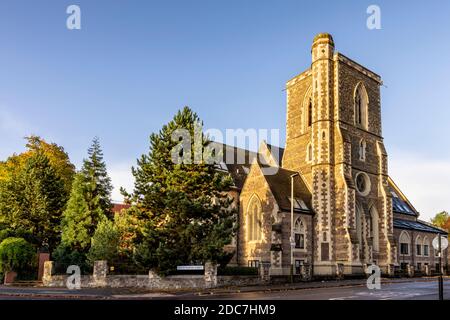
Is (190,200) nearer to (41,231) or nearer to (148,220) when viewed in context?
(148,220)

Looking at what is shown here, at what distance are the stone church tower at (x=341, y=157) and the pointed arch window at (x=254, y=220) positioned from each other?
5632 millimetres

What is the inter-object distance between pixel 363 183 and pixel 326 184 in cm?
571

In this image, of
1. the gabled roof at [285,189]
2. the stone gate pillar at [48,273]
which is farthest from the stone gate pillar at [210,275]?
the stone gate pillar at [48,273]

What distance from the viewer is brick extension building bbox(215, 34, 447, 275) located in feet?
129

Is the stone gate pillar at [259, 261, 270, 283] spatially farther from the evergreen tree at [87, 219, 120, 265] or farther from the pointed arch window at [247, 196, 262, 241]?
the evergreen tree at [87, 219, 120, 265]

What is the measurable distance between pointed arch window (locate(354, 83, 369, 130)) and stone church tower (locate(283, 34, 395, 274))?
0.03 feet

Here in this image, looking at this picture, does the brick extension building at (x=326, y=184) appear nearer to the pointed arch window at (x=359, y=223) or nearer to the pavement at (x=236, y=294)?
the pointed arch window at (x=359, y=223)

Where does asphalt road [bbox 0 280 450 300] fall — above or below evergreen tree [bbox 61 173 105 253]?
below

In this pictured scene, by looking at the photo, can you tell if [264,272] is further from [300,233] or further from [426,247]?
[426,247]

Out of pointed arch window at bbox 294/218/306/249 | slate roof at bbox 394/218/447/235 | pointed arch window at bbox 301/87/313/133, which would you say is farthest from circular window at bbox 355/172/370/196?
slate roof at bbox 394/218/447/235

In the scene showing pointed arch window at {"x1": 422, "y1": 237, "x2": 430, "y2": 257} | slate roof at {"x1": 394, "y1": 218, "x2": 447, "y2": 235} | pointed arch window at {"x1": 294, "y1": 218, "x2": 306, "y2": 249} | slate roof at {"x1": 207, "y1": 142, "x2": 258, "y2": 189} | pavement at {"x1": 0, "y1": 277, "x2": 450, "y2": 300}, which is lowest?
pavement at {"x1": 0, "y1": 277, "x2": 450, "y2": 300}

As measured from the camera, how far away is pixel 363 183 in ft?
147

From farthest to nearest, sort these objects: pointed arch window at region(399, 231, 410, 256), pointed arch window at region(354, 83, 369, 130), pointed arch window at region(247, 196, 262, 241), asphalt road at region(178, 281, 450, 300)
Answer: pointed arch window at region(399, 231, 410, 256), pointed arch window at region(354, 83, 369, 130), pointed arch window at region(247, 196, 262, 241), asphalt road at region(178, 281, 450, 300)

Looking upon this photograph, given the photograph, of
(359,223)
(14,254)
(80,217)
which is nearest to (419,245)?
(359,223)
